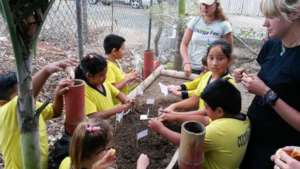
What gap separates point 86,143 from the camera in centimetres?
159

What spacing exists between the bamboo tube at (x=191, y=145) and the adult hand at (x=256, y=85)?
34 cm

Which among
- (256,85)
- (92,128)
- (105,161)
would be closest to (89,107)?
(92,128)

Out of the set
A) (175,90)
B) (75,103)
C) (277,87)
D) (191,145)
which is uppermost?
(277,87)

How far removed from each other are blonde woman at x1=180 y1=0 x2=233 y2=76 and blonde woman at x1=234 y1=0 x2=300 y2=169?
1497mm

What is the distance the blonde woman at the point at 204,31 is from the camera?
343 centimetres

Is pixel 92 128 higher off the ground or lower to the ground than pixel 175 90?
higher

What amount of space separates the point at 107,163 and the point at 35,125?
14.7 inches

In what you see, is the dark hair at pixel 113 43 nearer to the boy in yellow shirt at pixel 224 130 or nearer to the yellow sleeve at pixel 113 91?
the yellow sleeve at pixel 113 91

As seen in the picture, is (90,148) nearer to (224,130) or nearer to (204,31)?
(224,130)

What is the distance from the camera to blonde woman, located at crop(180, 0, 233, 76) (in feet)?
11.3

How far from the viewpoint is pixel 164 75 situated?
13.1ft

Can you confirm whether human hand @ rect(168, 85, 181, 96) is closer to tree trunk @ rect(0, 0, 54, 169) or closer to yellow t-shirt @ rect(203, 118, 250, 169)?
yellow t-shirt @ rect(203, 118, 250, 169)

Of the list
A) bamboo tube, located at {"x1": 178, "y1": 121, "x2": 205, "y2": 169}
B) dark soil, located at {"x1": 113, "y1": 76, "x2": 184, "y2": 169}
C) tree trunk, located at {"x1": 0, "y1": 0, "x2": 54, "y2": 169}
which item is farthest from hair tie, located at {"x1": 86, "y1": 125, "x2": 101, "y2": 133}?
dark soil, located at {"x1": 113, "y1": 76, "x2": 184, "y2": 169}

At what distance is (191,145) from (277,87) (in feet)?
A: 1.76
